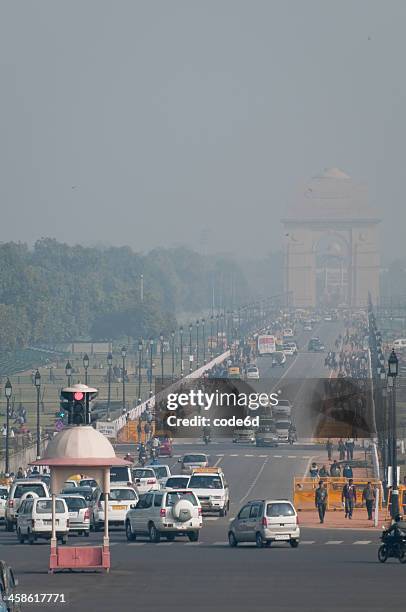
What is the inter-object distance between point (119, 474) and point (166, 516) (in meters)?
13.1

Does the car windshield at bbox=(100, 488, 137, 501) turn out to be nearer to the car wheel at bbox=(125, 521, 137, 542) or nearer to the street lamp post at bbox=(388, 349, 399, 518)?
the car wheel at bbox=(125, 521, 137, 542)

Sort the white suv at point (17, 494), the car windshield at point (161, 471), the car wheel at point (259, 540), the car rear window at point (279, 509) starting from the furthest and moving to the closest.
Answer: the car windshield at point (161, 471) < the white suv at point (17, 494) < the car wheel at point (259, 540) < the car rear window at point (279, 509)

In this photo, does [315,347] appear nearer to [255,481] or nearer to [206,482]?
[255,481]

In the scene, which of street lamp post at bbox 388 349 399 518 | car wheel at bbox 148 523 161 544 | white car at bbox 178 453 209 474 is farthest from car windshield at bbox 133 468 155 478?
car wheel at bbox 148 523 161 544

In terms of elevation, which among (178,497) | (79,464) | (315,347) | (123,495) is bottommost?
(123,495)

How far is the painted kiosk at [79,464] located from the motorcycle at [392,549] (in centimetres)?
679

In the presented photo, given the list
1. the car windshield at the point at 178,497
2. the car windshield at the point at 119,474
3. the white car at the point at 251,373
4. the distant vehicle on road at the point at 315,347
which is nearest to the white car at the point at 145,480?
the car windshield at the point at 119,474

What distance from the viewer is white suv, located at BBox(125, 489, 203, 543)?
5119 centimetres

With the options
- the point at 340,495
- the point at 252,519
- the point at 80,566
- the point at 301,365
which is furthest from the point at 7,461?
the point at 301,365

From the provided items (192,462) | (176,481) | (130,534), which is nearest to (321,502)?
(176,481)

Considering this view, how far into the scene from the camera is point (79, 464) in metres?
40.0

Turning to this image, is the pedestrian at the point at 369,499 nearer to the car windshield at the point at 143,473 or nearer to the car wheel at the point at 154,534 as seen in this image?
the car windshield at the point at 143,473

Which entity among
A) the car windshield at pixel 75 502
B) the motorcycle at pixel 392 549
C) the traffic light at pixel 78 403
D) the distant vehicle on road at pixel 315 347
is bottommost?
the motorcycle at pixel 392 549

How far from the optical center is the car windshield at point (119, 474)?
64.0 meters
